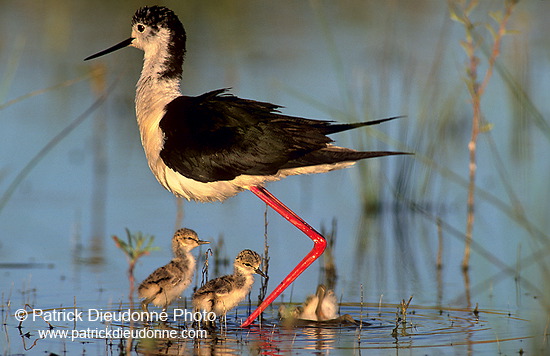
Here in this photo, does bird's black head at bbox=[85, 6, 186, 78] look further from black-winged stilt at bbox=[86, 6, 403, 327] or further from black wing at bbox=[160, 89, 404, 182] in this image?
black wing at bbox=[160, 89, 404, 182]

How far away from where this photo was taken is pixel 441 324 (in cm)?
566

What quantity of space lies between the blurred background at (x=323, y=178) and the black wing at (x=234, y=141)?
0.77 metres

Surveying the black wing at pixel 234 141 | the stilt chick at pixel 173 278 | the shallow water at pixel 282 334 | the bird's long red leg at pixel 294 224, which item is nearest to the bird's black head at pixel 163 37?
the black wing at pixel 234 141

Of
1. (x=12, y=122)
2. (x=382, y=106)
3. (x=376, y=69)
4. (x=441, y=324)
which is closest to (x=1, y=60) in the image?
(x=12, y=122)

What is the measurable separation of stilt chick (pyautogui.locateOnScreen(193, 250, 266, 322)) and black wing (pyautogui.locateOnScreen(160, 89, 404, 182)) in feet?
1.66

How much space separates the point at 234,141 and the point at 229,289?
85 cm

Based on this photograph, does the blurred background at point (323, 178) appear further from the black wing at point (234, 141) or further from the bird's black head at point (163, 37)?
the black wing at point (234, 141)

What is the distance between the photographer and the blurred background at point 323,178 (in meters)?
6.68

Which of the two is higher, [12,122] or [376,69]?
[376,69]

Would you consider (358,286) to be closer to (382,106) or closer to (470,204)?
(470,204)

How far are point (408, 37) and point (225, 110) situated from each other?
325 inches

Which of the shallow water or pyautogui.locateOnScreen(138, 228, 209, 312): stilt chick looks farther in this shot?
pyautogui.locateOnScreen(138, 228, 209, 312): stilt chick

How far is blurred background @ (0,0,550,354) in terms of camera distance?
668 centimetres

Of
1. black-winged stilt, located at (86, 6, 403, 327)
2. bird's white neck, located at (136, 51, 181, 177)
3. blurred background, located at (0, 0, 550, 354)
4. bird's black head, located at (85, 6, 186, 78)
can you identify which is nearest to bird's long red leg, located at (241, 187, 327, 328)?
black-winged stilt, located at (86, 6, 403, 327)
